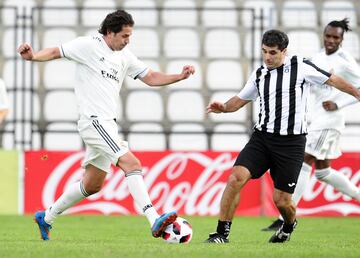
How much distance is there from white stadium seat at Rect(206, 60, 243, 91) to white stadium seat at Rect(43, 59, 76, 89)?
2.42 metres

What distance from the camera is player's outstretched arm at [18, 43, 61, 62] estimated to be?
8336mm

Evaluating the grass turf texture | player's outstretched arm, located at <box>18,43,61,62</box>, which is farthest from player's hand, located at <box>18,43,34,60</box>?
the grass turf texture

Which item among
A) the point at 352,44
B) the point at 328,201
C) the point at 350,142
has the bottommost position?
the point at 328,201

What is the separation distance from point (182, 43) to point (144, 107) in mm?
1687

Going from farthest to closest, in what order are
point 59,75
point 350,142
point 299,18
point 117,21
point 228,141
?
point 299,18, point 59,75, point 350,142, point 228,141, point 117,21

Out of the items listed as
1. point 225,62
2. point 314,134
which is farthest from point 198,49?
point 314,134

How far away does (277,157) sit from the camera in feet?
28.7

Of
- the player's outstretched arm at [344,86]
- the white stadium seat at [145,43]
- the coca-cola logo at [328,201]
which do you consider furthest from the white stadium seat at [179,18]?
the player's outstretched arm at [344,86]

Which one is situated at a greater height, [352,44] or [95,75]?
[352,44]

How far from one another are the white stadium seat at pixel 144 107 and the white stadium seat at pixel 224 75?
1.08 meters

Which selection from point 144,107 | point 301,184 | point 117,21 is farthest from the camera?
point 144,107

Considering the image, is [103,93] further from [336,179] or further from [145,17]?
[145,17]

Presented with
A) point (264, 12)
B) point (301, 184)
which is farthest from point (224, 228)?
point (264, 12)

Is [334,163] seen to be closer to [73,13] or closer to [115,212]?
[115,212]
